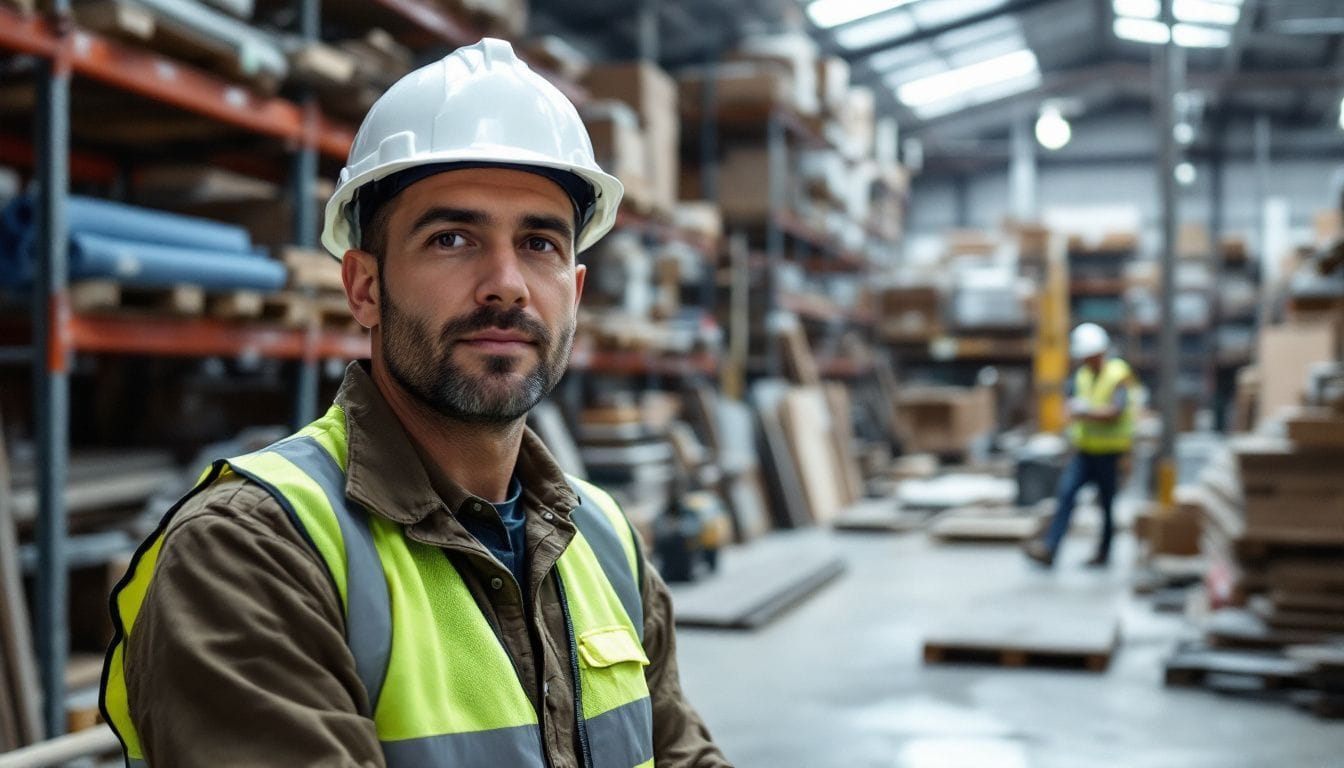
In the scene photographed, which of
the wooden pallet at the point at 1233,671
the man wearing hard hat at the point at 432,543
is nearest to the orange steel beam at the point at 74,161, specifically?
the man wearing hard hat at the point at 432,543

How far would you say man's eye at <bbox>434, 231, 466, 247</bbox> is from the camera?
178 centimetres

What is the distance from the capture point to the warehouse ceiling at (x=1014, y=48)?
14477 mm

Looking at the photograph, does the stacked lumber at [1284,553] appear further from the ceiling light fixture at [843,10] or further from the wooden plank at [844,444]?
the ceiling light fixture at [843,10]

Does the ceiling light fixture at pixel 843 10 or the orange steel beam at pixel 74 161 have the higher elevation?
the ceiling light fixture at pixel 843 10

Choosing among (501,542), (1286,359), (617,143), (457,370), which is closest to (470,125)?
(457,370)

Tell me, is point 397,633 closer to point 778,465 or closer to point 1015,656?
point 1015,656

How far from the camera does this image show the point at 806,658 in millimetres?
6535

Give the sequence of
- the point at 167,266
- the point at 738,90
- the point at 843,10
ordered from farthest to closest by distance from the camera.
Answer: the point at 843,10
the point at 738,90
the point at 167,266

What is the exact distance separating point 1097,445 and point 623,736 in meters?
8.48

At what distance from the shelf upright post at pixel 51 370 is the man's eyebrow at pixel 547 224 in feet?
10.2

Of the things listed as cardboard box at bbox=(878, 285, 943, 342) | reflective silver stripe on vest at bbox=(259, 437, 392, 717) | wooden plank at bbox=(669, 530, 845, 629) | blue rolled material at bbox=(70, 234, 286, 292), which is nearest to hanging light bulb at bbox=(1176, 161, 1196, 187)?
cardboard box at bbox=(878, 285, 943, 342)

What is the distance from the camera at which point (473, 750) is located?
1.55 meters

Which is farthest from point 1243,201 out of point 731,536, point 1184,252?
point 731,536

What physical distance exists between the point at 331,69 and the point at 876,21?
12.7m
